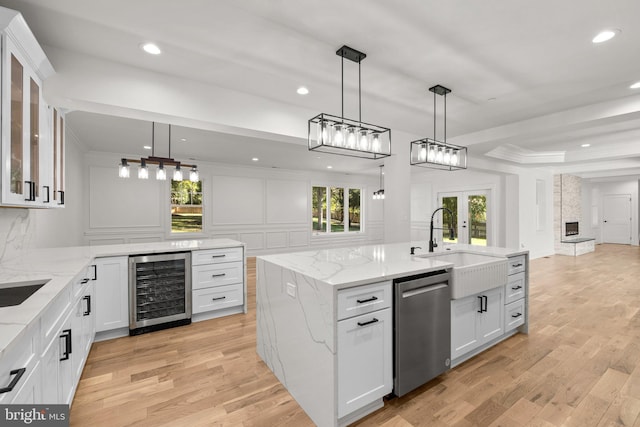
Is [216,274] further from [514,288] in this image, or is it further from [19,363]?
[514,288]

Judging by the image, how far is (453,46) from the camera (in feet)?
7.89

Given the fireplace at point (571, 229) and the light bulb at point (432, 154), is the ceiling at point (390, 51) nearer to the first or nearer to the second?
the light bulb at point (432, 154)

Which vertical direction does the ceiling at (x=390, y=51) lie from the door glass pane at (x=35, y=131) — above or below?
above

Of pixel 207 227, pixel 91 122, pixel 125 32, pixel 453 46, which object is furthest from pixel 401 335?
pixel 207 227

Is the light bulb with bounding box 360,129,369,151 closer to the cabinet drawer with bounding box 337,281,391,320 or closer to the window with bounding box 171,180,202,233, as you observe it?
the cabinet drawer with bounding box 337,281,391,320

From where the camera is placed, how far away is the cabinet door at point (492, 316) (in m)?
2.62

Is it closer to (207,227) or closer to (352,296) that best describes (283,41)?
(352,296)

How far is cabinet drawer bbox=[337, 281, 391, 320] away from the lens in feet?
5.73

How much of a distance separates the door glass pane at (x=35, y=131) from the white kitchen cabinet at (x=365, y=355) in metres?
2.29

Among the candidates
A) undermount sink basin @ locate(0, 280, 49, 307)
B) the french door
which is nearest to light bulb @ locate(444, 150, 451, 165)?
undermount sink basin @ locate(0, 280, 49, 307)

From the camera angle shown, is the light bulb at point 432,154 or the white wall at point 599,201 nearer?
the light bulb at point 432,154

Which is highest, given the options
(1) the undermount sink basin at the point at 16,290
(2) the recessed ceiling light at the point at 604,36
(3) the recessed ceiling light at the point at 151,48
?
(2) the recessed ceiling light at the point at 604,36

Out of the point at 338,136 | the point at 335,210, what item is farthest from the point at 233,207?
the point at 338,136

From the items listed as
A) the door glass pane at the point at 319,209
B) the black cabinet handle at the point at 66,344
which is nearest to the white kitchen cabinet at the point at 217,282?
the black cabinet handle at the point at 66,344
